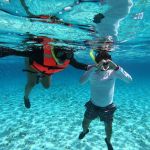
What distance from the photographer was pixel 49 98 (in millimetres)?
26484

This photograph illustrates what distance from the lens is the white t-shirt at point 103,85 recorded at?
949cm

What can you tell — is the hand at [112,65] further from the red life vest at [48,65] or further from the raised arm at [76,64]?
the red life vest at [48,65]

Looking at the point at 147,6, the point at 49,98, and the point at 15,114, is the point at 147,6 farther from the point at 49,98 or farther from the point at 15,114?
the point at 49,98

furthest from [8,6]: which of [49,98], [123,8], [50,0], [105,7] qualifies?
[49,98]

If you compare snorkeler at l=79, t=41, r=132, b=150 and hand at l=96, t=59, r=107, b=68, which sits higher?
hand at l=96, t=59, r=107, b=68

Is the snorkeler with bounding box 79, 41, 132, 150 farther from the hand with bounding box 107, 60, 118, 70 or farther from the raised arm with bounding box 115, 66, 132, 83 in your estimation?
the hand with bounding box 107, 60, 118, 70

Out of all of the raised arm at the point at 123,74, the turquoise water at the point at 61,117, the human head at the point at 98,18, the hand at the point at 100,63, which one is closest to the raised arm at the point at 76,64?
the hand at the point at 100,63

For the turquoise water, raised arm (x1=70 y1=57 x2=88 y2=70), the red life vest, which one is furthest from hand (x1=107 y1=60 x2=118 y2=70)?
the turquoise water

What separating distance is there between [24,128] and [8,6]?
934cm

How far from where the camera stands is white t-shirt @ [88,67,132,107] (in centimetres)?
949

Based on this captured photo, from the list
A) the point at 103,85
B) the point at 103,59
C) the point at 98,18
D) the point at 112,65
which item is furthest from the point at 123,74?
the point at 98,18

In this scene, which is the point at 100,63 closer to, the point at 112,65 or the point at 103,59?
the point at 103,59

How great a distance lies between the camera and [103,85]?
376 inches

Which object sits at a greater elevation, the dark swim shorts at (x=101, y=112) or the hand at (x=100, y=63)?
the hand at (x=100, y=63)
